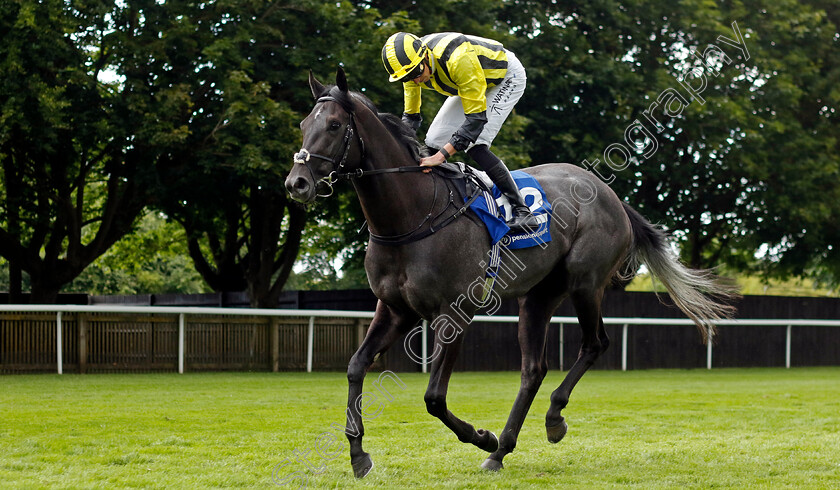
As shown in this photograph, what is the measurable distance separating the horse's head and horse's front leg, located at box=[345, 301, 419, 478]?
3.05ft

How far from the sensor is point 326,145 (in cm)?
491

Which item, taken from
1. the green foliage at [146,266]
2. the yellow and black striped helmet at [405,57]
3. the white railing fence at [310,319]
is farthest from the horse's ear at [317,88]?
the green foliage at [146,266]

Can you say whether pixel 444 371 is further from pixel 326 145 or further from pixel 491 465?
pixel 326 145

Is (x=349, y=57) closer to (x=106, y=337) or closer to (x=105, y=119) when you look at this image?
(x=105, y=119)

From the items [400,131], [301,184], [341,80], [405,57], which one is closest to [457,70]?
[405,57]

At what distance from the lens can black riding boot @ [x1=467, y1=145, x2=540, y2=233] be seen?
5840 mm

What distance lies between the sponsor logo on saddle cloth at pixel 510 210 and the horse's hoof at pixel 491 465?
1.31 metres

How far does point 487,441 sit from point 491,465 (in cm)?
15

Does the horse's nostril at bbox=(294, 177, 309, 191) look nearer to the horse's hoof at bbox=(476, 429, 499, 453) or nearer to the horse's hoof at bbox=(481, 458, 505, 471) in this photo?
the horse's hoof at bbox=(476, 429, 499, 453)

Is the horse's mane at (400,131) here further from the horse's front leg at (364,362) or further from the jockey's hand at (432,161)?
the horse's front leg at (364,362)

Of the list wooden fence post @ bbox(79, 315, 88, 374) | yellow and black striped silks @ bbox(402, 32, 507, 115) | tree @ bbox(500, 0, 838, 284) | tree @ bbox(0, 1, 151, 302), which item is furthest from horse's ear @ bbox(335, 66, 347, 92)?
tree @ bbox(500, 0, 838, 284)

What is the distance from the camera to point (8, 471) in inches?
198

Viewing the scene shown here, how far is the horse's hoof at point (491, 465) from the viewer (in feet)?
18.0

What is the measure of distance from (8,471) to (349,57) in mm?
10768
